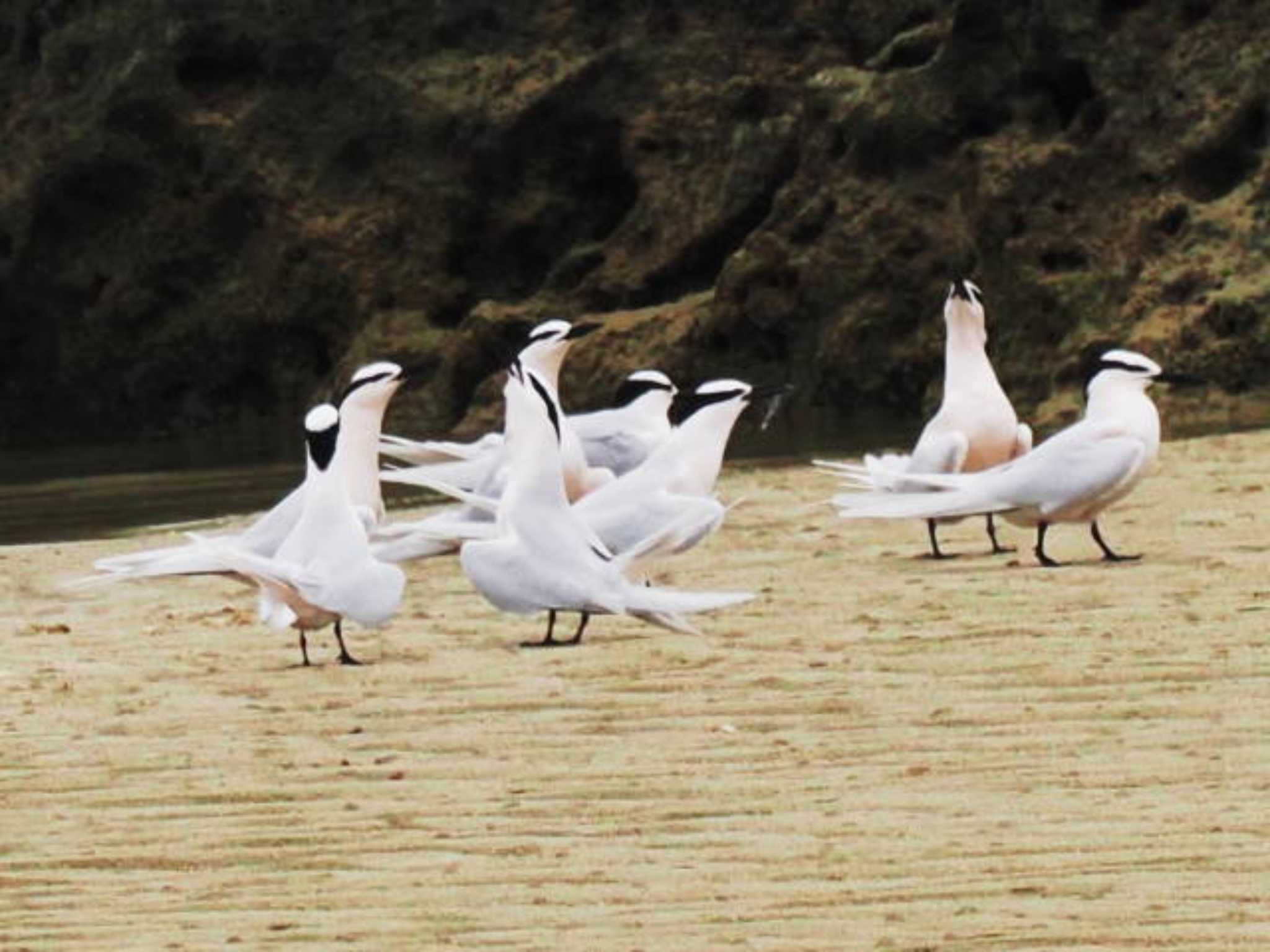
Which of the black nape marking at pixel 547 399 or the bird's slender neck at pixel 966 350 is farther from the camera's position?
the bird's slender neck at pixel 966 350

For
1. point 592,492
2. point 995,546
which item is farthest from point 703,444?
point 995,546

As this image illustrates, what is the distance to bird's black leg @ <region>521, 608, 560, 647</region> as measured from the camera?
29.1 ft

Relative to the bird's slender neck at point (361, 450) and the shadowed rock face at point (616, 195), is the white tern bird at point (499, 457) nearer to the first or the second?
the bird's slender neck at point (361, 450)

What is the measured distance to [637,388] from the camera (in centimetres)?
1251

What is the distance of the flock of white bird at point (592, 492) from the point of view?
881cm

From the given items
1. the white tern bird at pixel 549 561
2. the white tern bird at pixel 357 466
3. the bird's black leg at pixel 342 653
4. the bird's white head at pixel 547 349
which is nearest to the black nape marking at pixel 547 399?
the white tern bird at pixel 549 561

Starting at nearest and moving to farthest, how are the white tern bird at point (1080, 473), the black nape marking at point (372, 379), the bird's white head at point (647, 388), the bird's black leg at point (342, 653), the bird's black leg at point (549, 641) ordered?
the bird's black leg at point (342, 653) → the bird's black leg at point (549, 641) → the white tern bird at point (1080, 473) → the black nape marking at point (372, 379) → the bird's white head at point (647, 388)

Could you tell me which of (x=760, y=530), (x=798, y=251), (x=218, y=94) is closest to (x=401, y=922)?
(x=760, y=530)

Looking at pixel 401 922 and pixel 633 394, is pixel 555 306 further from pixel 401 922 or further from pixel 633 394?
pixel 401 922

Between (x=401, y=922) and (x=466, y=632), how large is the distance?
409 cm

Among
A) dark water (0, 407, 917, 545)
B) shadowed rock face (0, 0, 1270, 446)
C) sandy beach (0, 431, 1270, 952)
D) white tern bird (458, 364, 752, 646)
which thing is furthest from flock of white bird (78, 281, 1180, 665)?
shadowed rock face (0, 0, 1270, 446)

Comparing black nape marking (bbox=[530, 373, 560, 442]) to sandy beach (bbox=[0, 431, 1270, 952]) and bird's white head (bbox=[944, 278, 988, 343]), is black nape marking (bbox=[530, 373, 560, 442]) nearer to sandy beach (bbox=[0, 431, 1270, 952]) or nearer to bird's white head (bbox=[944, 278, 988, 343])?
sandy beach (bbox=[0, 431, 1270, 952])

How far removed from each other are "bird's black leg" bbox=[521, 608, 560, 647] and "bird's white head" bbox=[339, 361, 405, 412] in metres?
1.91

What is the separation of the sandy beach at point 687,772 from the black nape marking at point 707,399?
0.59 m
